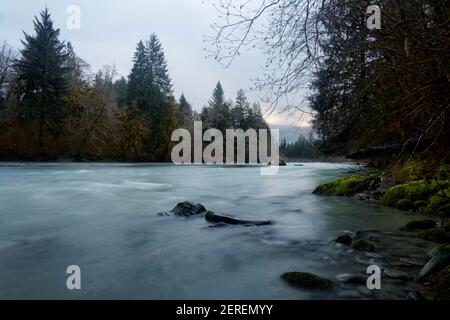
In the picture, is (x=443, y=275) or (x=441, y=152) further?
(x=441, y=152)

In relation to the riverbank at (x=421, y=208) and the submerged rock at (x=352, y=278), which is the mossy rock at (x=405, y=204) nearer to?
the riverbank at (x=421, y=208)

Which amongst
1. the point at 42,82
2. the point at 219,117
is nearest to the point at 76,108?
the point at 42,82

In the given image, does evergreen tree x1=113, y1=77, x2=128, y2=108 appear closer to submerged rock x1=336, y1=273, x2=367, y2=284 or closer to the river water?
the river water

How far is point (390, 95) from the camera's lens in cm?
498

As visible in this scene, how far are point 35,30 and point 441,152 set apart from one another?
46.8 metres

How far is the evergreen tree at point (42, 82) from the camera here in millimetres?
38969

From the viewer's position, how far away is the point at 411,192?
10461mm

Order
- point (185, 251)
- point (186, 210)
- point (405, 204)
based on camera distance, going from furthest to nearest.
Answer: point (405, 204)
point (186, 210)
point (185, 251)

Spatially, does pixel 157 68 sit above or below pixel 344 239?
above

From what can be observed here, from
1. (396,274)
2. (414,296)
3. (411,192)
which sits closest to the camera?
(414,296)

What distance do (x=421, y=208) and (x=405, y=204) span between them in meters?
0.59

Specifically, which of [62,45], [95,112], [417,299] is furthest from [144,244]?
[62,45]

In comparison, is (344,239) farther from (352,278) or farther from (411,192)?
(411,192)
